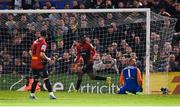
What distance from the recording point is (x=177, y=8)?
27062 mm

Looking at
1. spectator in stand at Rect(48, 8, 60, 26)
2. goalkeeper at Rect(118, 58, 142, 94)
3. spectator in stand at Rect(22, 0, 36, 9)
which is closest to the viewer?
goalkeeper at Rect(118, 58, 142, 94)

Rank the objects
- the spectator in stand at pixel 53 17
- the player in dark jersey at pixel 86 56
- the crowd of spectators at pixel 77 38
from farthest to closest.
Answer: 1. the spectator in stand at pixel 53 17
2. the crowd of spectators at pixel 77 38
3. the player in dark jersey at pixel 86 56

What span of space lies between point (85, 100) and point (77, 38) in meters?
5.02

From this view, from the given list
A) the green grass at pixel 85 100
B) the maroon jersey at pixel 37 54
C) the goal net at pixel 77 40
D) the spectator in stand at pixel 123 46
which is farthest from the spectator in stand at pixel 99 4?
the maroon jersey at pixel 37 54

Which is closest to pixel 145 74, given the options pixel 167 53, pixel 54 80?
pixel 167 53

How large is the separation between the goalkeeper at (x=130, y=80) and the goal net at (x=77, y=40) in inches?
19.6

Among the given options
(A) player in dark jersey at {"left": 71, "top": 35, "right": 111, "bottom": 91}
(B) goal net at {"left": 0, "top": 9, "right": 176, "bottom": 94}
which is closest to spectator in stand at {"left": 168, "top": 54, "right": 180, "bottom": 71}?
(B) goal net at {"left": 0, "top": 9, "right": 176, "bottom": 94}

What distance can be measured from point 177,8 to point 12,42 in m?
6.07

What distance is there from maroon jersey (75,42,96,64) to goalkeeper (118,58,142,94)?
1277mm

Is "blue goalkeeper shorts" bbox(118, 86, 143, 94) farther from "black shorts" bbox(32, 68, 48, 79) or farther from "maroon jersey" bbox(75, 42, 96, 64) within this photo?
"black shorts" bbox(32, 68, 48, 79)

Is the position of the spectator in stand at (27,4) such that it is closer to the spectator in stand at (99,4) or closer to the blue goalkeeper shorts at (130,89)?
the spectator in stand at (99,4)

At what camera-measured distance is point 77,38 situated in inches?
999

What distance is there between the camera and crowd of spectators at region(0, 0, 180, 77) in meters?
25.0

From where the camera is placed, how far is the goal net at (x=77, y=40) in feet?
81.6
